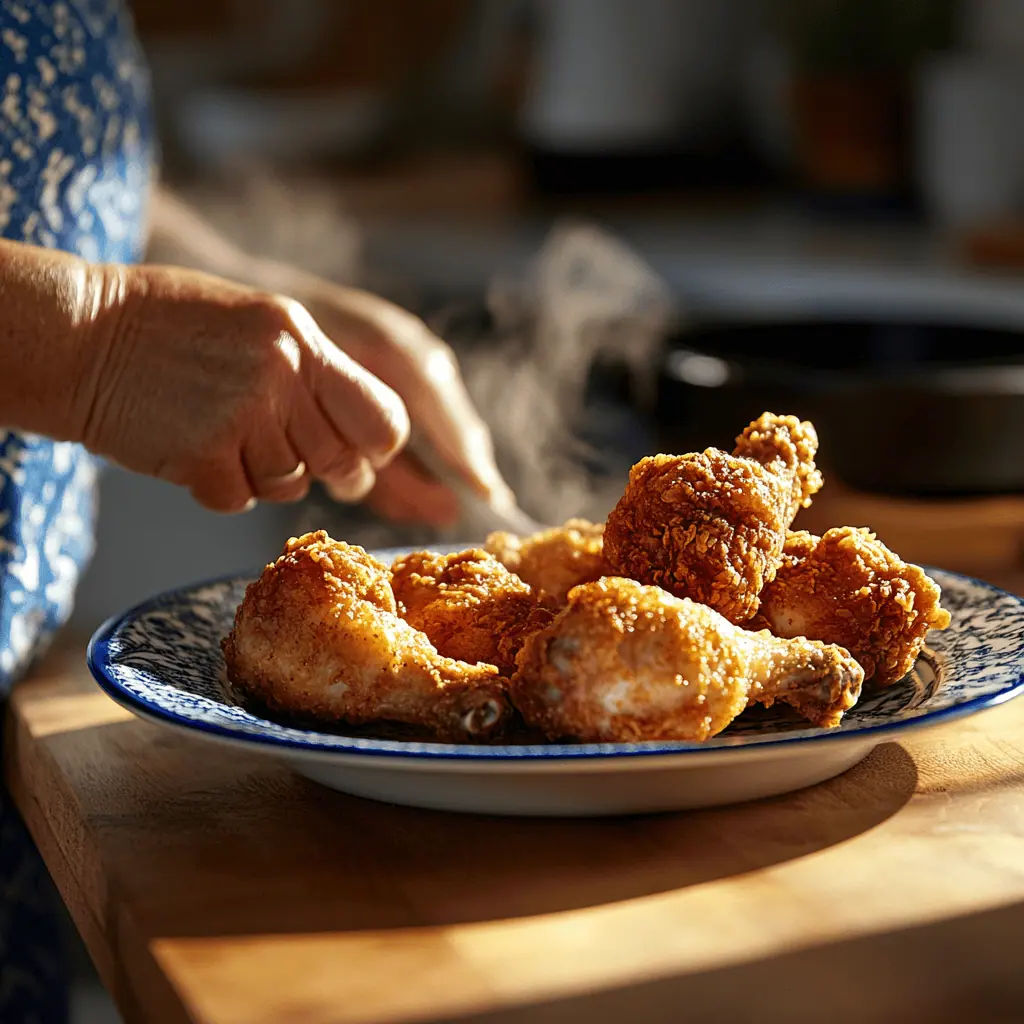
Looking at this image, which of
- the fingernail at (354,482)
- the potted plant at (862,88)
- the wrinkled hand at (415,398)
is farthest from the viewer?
the potted plant at (862,88)

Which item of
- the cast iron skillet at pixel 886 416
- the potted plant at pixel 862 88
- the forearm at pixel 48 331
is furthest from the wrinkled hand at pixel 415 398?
the potted plant at pixel 862 88

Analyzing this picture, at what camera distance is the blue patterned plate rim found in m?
0.62

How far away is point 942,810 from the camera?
0.73 meters

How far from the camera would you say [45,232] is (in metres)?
1.13

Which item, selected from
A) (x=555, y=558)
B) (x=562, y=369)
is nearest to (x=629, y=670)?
(x=555, y=558)

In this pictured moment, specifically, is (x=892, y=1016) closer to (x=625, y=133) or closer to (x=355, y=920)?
(x=355, y=920)

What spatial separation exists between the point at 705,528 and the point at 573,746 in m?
0.15

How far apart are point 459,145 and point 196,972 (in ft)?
11.7

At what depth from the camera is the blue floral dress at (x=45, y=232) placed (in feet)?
3.56

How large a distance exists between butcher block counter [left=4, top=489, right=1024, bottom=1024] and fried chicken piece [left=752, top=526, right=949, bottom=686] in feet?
0.21

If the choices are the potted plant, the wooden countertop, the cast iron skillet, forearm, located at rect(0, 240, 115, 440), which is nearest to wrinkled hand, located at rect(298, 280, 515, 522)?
the cast iron skillet

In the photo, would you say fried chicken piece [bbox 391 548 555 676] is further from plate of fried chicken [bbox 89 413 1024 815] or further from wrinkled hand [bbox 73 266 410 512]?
wrinkled hand [bbox 73 266 410 512]

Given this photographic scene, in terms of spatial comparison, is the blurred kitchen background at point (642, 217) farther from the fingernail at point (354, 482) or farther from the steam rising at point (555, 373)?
the fingernail at point (354, 482)

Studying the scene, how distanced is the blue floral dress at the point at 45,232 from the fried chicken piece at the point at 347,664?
367 millimetres
